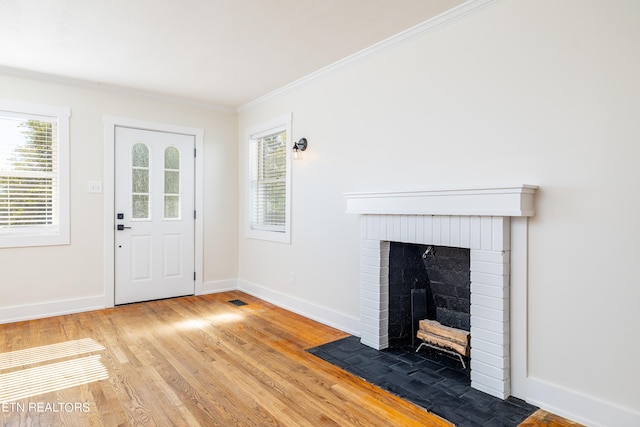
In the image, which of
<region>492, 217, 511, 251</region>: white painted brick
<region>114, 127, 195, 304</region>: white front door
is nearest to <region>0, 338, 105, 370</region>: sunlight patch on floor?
<region>114, 127, 195, 304</region>: white front door

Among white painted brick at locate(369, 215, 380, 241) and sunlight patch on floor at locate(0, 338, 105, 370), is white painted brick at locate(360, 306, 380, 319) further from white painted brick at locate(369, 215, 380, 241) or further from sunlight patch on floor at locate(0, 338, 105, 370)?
sunlight patch on floor at locate(0, 338, 105, 370)

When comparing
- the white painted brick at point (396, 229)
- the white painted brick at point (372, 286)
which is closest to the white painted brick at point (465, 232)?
the white painted brick at point (396, 229)

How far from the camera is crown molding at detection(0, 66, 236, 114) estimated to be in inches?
148

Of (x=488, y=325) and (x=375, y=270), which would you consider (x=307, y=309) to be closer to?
(x=375, y=270)

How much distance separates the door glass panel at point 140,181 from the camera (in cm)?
444

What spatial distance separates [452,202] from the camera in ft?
8.12

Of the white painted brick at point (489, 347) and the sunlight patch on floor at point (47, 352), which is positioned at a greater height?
the white painted brick at point (489, 347)

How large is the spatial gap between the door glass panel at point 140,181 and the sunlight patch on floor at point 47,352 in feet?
5.56

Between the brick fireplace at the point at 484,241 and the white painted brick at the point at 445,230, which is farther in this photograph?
the white painted brick at the point at 445,230

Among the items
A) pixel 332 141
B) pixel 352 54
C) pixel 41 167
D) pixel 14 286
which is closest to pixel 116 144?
pixel 41 167

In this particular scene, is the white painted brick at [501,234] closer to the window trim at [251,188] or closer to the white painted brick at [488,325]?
the white painted brick at [488,325]

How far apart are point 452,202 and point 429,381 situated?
1.21 m

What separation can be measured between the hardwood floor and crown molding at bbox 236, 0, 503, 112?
2.54m

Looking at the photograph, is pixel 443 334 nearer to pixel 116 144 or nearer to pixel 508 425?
pixel 508 425
